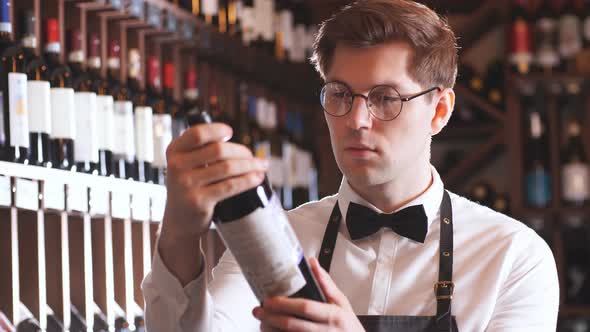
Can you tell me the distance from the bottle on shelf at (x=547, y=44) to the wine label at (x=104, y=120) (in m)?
2.42

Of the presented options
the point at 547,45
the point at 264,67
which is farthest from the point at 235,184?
the point at 547,45

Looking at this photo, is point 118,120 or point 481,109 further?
point 481,109

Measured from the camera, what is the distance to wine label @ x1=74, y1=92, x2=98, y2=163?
8.91ft

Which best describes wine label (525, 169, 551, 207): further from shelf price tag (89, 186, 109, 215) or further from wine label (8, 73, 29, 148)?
wine label (8, 73, 29, 148)

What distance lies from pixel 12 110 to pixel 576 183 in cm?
280

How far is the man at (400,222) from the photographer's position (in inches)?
61.7

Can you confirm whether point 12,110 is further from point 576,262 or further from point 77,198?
point 576,262

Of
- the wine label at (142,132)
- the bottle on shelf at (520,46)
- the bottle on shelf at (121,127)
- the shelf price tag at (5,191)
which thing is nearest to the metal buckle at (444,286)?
the shelf price tag at (5,191)

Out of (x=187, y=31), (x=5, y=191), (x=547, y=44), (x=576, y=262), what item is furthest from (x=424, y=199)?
(x=576, y=262)

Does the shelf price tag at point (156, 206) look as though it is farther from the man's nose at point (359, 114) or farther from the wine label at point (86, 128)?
the man's nose at point (359, 114)

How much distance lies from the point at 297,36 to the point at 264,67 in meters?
0.38

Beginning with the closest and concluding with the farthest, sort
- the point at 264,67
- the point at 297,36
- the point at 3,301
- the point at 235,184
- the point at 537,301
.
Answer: the point at 235,184, the point at 537,301, the point at 3,301, the point at 264,67, the point at 297,36

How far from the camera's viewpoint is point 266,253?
3.75ft

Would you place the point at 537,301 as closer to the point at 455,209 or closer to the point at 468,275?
the point at 468,275
